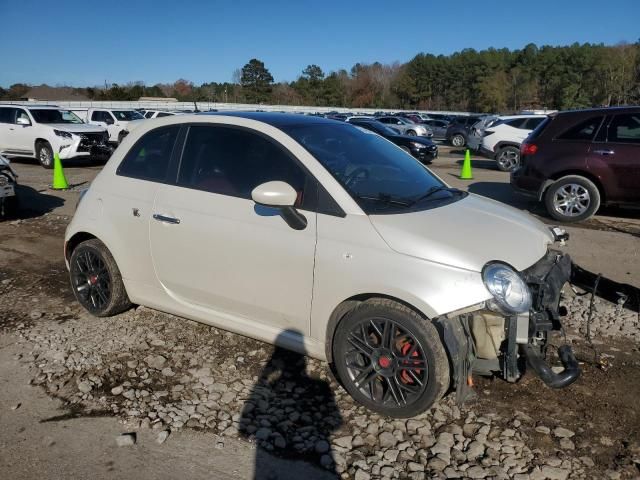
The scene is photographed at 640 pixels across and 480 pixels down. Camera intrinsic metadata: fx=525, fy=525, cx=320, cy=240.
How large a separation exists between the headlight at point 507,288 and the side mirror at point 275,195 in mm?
1176

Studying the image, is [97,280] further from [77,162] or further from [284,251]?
[77,162]

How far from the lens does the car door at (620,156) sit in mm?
7739

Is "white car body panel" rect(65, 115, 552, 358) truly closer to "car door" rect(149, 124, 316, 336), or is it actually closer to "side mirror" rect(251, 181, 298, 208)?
"car door" rect(149, 124, 316, 336)

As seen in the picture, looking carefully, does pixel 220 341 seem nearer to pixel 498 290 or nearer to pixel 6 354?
pixel 6 354

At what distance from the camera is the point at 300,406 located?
10.8 ft

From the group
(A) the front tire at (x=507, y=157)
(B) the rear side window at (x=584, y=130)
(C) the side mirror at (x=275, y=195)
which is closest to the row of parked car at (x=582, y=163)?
(B) the rear side window at (x=584, y=130)

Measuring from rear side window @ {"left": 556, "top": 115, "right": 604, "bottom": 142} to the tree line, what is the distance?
230 feet

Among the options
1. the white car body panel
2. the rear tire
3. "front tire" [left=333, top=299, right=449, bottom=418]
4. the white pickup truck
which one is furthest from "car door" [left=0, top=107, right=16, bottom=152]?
"front tire" [left=333, top=299, right=449, bottom=418]

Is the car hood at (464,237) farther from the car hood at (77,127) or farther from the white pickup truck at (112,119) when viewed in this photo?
the white pickup truck at (112,119)

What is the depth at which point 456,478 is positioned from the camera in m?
2.67

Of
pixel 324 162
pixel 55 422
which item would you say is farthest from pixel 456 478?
pixel 55 422

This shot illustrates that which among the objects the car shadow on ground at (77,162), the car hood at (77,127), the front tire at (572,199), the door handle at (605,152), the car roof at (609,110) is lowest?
the car shadow on ground at (77,162)

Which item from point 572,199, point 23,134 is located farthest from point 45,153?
point 572,199

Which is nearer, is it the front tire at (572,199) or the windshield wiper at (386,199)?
the windshield wiper at (386,199)
